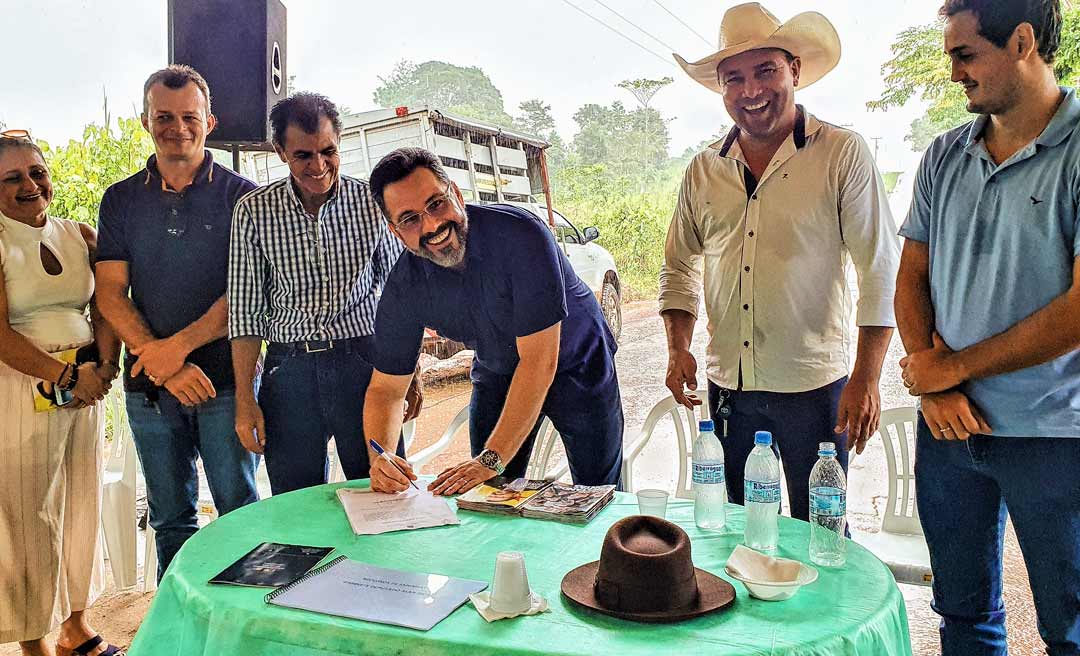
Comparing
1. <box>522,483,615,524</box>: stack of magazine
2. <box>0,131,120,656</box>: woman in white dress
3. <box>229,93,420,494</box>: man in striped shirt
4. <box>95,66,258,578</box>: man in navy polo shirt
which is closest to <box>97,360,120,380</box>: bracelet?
<box>0,131,120,656</box>: woman in white dress

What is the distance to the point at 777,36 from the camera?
1930 mm

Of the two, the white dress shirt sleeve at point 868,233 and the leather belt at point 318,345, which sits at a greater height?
the white dress shirt sleeve at point 868,233

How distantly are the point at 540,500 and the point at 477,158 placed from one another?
10.0 ft

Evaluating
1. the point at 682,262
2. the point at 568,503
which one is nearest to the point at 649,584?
the point at 568,503

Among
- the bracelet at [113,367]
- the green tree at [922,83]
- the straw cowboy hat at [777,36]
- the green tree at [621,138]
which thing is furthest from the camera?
the green tree at [621,138]

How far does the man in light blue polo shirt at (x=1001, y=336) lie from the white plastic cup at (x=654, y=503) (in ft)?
1.81

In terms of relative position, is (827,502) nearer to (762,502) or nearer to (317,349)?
(762,502)

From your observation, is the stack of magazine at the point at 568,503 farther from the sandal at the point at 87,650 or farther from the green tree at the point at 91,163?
the green tree at the point at 91,163

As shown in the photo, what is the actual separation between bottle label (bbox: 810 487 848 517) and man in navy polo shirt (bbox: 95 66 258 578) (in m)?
1.54

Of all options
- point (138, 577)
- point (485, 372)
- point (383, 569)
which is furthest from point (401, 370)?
point (138, 577)

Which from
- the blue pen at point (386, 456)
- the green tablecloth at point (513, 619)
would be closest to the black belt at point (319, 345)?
the blue pen at point (386, 456)

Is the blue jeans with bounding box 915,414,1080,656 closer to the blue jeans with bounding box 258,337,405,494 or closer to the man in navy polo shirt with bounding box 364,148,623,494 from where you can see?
the man in navy polo shirt with bounding box 364,148,623,494

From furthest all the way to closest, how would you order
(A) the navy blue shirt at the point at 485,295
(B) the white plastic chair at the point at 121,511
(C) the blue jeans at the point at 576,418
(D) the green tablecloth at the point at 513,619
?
(B) the white plastic chair at the point at 121,511 < (C) the blue jeans at the point at 576,418 < (A) the navy blue shirt at the point at 485,295 < (D) the green tablecloth at the point at 513,619

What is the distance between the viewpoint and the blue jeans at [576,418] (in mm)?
2061
